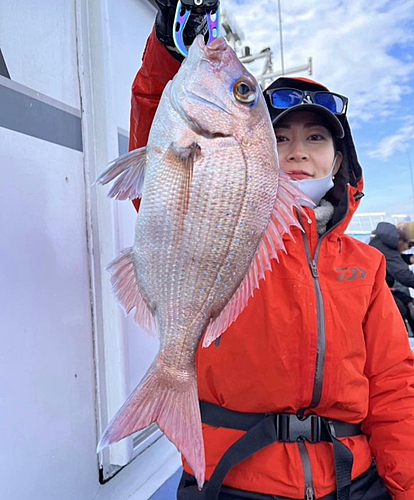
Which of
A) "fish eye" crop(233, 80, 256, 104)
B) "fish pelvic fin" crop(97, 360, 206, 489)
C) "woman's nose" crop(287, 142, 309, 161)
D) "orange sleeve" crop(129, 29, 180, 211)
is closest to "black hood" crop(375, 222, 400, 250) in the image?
"woman's nose" crop(287, 142, 309, 161)

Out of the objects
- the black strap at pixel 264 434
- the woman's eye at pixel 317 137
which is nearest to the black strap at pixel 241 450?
the black strap at pixel 264 434

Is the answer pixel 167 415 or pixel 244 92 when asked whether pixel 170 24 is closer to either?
pixel 244 92

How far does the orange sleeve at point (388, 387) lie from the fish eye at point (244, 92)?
39.7 inches

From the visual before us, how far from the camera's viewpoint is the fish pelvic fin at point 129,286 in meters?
1.23

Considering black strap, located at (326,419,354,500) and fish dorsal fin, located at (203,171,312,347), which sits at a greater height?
fish dorsal fin, located at (203,171,312,347)

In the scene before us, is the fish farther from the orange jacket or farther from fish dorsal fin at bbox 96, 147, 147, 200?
the orange jacket

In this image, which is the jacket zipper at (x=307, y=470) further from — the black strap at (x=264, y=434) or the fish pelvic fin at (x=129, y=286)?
the fish pelvic fin at (x=129, y=286)

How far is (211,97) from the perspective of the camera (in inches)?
47.5

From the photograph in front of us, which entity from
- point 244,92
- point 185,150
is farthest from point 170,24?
point 185,150

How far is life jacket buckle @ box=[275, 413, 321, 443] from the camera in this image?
1574mm

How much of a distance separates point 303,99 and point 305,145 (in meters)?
0.20

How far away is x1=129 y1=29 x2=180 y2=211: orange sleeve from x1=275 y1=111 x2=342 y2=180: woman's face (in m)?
0.66

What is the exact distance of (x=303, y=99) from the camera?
1.93m

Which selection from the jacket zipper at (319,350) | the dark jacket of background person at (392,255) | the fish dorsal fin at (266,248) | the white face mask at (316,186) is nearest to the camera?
the fish dorsal fin at (266,248)
